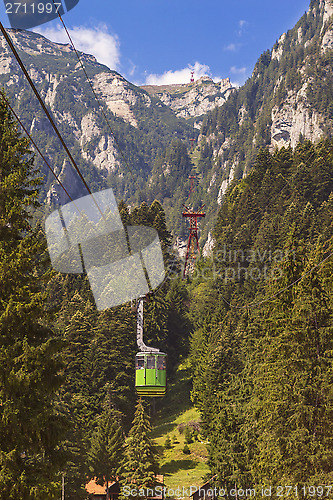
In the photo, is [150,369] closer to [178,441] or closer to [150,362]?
[150,362]

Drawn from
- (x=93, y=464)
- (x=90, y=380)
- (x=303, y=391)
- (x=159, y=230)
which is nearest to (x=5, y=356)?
(x=303, y=391)

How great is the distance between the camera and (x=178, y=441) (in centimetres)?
5950

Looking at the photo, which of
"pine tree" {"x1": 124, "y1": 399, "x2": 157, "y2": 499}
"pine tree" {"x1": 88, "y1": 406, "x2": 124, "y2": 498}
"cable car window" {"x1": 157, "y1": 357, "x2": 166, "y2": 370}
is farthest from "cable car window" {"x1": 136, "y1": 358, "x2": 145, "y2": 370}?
"pine tree" {"x1": 88, "y1": 406, "x2": 124, "y2": 498}

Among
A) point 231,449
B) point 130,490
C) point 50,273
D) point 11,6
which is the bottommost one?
point 130,490

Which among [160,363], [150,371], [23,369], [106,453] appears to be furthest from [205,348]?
[23,369]

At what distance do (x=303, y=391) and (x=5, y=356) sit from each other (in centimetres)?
1714

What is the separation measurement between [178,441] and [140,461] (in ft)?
62.2

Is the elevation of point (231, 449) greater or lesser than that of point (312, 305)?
lesser

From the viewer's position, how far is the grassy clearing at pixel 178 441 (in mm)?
50469

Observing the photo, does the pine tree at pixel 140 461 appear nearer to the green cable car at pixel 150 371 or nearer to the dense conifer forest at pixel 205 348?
the dense conifer forest at pixel 205 348

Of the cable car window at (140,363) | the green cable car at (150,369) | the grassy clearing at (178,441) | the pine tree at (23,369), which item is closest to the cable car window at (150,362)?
the green cable car at (150,369)

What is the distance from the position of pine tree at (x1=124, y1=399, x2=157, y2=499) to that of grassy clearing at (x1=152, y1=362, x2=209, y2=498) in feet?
9.54

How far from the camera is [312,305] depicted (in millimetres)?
28906

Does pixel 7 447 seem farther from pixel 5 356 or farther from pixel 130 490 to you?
pixel 130 490
